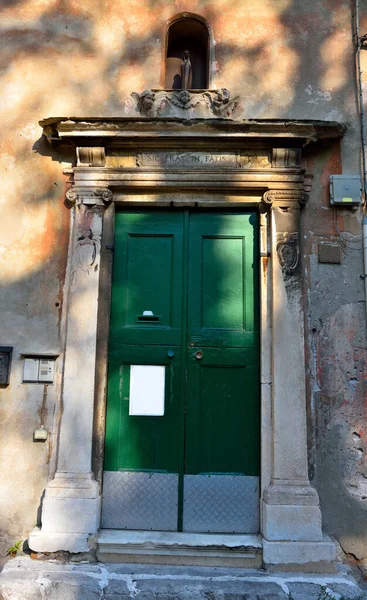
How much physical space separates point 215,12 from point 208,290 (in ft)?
8.48

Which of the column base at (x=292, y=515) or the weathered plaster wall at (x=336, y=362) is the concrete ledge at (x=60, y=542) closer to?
the column base at (x=292, y=515)

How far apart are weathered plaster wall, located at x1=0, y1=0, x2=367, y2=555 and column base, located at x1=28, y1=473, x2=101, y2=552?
0.23 metres

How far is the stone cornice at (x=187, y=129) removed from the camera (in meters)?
4.17

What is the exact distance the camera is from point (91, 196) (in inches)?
168

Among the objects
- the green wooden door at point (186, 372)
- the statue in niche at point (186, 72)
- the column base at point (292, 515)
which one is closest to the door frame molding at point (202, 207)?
the column base at point (292, 515)

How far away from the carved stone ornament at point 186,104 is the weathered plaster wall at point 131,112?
137 millimetres

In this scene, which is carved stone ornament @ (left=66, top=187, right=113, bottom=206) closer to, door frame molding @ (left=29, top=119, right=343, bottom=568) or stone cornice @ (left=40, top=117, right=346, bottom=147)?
door frame molding @ (left=29, top=119, right=343, bottom=568)

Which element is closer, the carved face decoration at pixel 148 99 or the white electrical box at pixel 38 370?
the white electrical box at pixel 38 370

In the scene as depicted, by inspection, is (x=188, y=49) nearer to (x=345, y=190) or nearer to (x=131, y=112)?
(x=131, y=112)

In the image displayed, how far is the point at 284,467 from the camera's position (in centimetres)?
385

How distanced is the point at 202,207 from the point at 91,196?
0.95 meters

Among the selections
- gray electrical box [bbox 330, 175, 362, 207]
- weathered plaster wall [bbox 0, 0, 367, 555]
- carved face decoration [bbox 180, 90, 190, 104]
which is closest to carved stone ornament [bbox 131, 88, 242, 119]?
carved face decoration [bbox 180, 90, 190, 104]

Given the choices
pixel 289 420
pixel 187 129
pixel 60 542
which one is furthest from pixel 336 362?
pixel 60 542

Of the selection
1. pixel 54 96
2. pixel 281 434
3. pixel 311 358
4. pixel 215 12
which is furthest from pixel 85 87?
pixel 281 434
